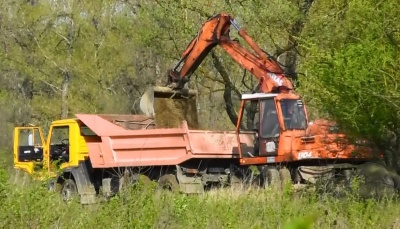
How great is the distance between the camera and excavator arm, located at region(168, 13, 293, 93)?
1918 centimetres

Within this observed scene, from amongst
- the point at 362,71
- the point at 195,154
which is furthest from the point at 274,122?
the point at 362,71

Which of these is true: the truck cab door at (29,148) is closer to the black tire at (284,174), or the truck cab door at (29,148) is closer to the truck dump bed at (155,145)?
the truck dump bed at (155,145)

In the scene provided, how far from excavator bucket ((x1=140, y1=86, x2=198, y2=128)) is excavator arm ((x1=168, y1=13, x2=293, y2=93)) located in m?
0.31

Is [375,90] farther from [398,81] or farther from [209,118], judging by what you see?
[209,118]

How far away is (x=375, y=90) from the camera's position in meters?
11.1

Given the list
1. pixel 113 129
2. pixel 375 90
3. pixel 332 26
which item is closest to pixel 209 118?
pixel 113 129

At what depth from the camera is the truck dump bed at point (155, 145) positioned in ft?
59.8

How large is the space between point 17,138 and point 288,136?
8920mm

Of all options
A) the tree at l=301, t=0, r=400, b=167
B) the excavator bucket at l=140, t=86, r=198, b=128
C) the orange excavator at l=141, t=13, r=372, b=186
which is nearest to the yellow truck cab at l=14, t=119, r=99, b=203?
the excavator bucket at l=140, t=86, r=198, b=128

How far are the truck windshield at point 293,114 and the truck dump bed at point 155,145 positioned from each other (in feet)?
4.73

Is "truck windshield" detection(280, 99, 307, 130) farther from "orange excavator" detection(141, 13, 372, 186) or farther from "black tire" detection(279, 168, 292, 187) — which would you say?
"black tire" detection(279, 168, 292, 187)

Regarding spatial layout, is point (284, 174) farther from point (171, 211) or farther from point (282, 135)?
point (171, 211)

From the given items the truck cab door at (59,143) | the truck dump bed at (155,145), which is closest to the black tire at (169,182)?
the truck dump bed at (155,145)

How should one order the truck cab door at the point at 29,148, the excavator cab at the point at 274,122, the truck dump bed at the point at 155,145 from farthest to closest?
1. the truck cab door at the point at 29,148
2. the truck dump bed at the point at 155,145
3. the excavator cab at the point at 274,122
